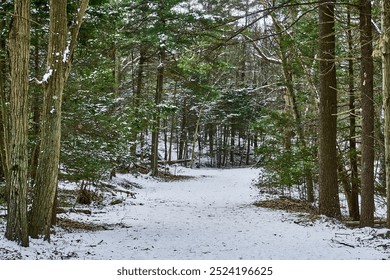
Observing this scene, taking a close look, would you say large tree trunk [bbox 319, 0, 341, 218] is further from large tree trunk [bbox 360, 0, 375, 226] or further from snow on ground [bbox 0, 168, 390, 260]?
large tree trunk [bbox 360, 0, 375, 226]

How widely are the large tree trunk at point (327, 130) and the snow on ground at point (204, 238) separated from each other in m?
0.60

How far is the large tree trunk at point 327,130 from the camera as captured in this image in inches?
378

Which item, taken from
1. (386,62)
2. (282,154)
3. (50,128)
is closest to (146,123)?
(282,154)

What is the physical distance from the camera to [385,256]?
5992 millimetres

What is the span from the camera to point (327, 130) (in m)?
9.68

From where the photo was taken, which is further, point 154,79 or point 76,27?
point 154,79

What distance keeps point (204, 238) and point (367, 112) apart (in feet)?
14.0

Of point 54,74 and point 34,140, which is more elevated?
point 54,74

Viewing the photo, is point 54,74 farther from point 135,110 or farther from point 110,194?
point 110,194

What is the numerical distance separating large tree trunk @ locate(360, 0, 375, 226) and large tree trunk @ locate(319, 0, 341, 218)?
4.12 ft

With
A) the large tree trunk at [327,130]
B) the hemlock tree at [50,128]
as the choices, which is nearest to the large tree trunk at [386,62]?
the large tree trunk at [327,130]

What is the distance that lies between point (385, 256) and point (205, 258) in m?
2.75

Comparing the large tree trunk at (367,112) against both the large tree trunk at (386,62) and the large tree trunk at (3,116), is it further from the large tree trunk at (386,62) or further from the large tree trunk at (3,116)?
the large tree trunk at (3,116)
